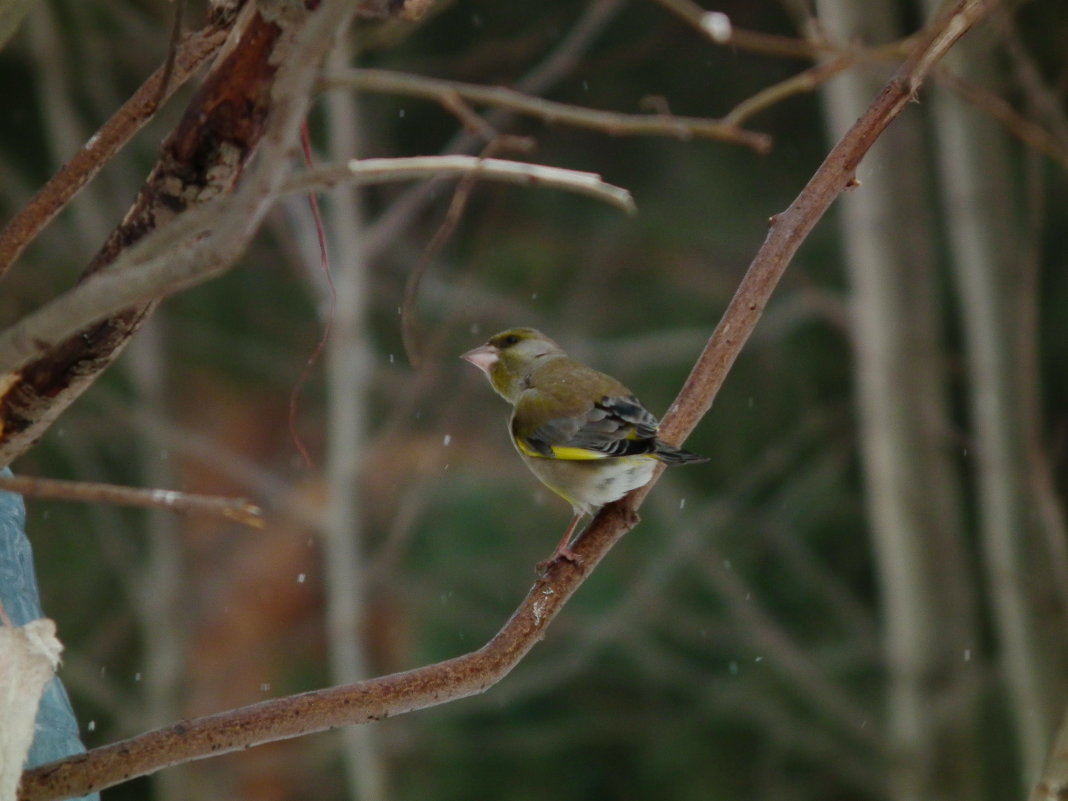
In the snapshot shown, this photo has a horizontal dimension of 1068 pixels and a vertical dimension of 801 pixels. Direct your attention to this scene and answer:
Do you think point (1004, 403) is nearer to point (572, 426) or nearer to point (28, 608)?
point (572, 426)

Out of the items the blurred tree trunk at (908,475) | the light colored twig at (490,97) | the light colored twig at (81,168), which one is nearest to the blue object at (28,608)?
the light colored twig at (81,168)

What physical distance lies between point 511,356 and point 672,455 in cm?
98

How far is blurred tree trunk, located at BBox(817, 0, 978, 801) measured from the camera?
17.1ft

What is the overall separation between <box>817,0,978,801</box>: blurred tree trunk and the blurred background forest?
0.06 ft

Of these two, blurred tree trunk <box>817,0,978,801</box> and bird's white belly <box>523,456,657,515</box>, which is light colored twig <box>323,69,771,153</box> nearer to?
bird's white belly <box>523,456,657,515</box>

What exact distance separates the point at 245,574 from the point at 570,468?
20.6 feet

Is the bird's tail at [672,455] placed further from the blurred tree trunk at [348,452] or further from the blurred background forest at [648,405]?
the blurred tree trunk at [348,452]

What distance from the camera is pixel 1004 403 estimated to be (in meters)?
4.78

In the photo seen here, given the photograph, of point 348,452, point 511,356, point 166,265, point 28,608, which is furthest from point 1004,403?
point 166,265

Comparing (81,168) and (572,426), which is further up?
(572,426)

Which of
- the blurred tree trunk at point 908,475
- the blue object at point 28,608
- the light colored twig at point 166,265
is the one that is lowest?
the light colored twig at point 166,265

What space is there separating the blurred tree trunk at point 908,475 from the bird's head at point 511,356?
8.17 feet

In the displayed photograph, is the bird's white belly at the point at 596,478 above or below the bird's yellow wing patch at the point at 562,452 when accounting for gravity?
below

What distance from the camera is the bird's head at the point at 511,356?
3.10 meters
